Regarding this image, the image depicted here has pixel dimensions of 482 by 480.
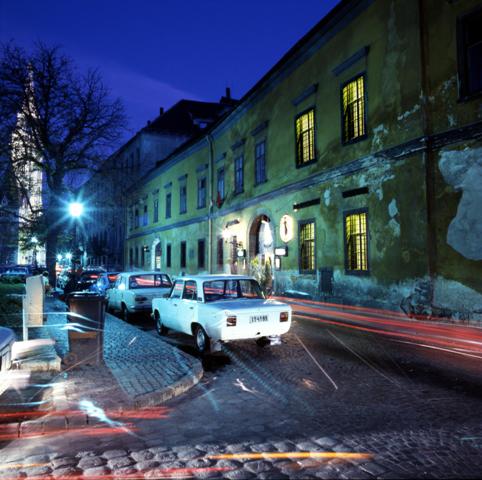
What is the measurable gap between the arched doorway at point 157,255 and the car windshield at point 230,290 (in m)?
30.5

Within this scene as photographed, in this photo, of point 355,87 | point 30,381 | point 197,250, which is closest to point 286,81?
point 355,87

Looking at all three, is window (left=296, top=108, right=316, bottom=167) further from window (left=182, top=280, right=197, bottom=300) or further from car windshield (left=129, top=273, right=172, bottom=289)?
window (left=182, top=280, right=197, bottom=300)

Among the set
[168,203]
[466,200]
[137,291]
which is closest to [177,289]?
[137,291]

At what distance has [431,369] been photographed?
745 centimetres

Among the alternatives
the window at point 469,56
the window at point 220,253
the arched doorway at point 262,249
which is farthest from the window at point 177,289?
the window at point 220,253

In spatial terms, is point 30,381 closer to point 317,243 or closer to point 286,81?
point 317,243

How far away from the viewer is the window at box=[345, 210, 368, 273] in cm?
1591

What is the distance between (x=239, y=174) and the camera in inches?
1025

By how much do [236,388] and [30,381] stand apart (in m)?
2.83

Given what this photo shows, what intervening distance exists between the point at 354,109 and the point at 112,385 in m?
13.9

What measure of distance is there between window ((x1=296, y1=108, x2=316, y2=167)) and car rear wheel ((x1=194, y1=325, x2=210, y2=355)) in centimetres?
1160

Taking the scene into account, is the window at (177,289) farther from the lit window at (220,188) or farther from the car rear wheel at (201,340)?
the lit window at (220,188)

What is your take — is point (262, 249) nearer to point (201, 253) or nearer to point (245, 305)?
point (201, 253)

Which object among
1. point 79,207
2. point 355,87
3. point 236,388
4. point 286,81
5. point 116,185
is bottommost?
point 236,388
